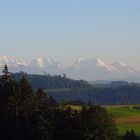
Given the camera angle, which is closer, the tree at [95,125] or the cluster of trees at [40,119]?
the cluster of trees at [40,119]

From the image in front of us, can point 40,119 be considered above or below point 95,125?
above

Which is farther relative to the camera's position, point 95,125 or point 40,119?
point 95,125

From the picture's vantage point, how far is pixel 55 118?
184 ft

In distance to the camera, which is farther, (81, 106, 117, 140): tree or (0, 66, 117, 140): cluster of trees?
(81, 106, 117, 140): tree

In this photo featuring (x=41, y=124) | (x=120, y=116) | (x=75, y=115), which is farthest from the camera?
(x=120, y=116)

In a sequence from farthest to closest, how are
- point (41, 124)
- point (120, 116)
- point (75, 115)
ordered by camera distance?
point (120, 116), point (75, 115), point (41, 124)

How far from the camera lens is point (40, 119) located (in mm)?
53594

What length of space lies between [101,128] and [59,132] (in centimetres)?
444

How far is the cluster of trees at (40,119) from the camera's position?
54.2m

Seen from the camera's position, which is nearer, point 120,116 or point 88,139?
point 88,139

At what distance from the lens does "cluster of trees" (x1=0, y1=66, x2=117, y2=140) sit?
178ft

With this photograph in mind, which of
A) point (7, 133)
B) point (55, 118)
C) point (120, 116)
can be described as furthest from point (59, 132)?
point (120, 116)

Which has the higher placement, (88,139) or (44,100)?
(44,100)

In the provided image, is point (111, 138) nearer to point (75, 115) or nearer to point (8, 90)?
point (75, 115)
